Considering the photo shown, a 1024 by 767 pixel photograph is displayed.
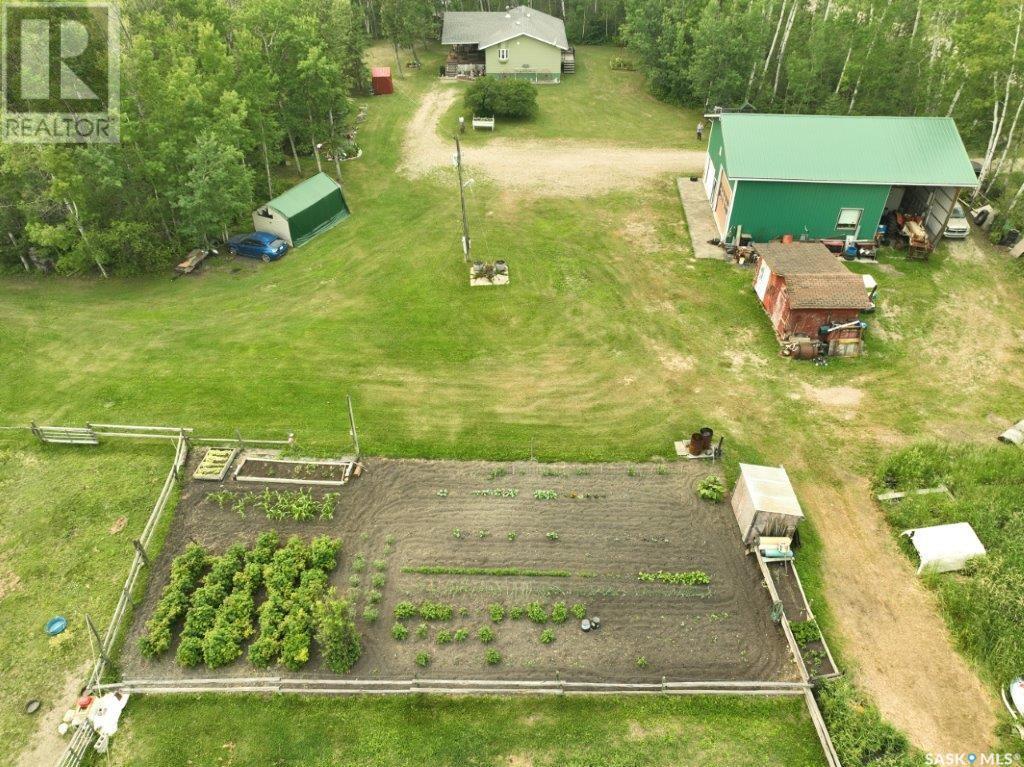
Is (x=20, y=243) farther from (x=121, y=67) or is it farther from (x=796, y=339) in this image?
(x=796, y=339)

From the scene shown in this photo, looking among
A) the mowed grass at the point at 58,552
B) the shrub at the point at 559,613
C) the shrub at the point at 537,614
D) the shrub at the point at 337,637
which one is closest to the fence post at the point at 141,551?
the mowed grass at the point at 58,552

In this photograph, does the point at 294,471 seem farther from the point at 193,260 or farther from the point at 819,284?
the point at 819,284

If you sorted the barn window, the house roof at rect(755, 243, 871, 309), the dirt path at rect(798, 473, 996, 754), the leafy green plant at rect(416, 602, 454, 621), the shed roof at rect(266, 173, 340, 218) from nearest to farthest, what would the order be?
the dirt path at rect(798, 473, 996, 754) < the leafy green plant at rect(416, 602, 454, 621) < the house roof at rect(755, 243, 871, 309) < the barn window < the shed roof at rect(266, 173, 340, 218)

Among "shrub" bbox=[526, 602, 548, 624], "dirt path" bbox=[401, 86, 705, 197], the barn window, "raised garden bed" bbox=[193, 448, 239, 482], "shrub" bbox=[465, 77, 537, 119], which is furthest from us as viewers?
"shrub" bbox=[465, 77, 537, 119]

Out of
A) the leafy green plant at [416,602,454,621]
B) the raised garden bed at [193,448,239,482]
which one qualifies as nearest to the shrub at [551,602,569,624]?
the leafy green plant at [416,602,454,621]

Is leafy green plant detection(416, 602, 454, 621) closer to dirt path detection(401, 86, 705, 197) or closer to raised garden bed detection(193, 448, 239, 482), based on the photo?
raised garden bed detection(193, 448, 239, 482)

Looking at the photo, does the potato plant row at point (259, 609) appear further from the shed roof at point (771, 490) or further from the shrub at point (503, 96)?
the shrub at point (503, 96)

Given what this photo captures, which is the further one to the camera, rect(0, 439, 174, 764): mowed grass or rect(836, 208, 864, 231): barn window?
Result: rect(836, 208, 864, 231): barn window
